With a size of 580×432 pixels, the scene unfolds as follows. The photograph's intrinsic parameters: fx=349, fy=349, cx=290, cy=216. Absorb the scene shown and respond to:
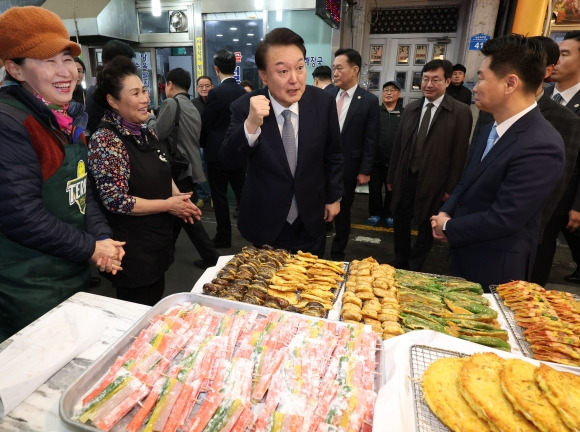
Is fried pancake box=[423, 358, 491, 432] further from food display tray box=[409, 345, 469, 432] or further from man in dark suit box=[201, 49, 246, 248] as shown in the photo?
man in dark suit box=[201, 49, 246, 248]

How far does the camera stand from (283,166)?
9.28 feet

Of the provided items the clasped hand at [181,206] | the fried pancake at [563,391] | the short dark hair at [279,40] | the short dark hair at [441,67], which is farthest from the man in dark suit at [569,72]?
the clasped hand at [181,206]

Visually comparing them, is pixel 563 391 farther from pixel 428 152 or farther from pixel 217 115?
pixel 217 115

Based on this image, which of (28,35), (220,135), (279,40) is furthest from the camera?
(220,135)

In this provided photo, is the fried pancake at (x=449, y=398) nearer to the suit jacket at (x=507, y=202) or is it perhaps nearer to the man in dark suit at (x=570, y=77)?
the suit jacket at (x=507, y=202)

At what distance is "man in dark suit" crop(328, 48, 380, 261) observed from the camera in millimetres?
4973

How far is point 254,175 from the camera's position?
2.99 meters

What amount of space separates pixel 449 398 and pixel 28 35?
244 centimetres

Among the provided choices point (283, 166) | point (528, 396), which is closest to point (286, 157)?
point (283, 166)

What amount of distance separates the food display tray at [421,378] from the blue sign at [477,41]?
839 centimetres

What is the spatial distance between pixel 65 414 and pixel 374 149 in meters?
4.71

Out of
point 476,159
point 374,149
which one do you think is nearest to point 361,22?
point 374,149

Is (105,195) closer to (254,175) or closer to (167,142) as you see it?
(254,175)

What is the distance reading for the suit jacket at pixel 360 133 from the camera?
16.3 feet
